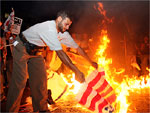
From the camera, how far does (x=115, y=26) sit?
10383 millimetres

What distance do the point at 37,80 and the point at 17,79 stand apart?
1.26ft

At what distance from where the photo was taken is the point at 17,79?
3324 millimetres

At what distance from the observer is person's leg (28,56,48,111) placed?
11.4 ft

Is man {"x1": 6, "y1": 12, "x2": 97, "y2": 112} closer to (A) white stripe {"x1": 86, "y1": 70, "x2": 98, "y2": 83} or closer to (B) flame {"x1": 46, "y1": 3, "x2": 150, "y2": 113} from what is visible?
(A) white stripe {"x1": 86, "y1": 70, "x2": 98, "y2": 83}

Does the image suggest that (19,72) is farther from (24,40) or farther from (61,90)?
(61,90)

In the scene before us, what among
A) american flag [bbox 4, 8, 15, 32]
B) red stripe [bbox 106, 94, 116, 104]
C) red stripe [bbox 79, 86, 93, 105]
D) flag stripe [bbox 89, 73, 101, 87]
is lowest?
red stripe [bbox 106, 94, 116, 104]

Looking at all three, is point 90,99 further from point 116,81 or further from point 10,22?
point 116,81

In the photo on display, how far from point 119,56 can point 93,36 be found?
1.95 m

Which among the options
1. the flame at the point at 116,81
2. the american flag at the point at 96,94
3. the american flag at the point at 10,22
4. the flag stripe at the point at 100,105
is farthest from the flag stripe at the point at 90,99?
the american flag at the point at 10,22

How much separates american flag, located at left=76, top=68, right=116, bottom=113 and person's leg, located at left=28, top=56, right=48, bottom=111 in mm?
902

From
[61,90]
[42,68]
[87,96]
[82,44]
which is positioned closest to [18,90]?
[42,68]

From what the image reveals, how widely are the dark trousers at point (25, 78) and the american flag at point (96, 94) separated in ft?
3.04

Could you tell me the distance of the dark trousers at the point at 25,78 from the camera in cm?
330

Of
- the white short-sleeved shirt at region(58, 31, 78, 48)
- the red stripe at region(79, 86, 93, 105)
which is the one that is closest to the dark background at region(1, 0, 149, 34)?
the white short-sleeved shirt at region(58, 31, 78, 48)
